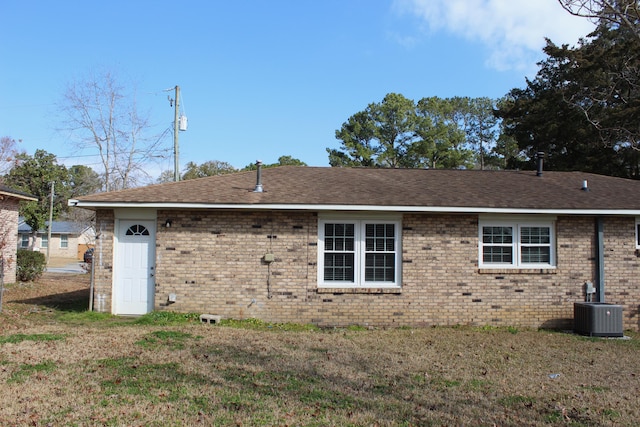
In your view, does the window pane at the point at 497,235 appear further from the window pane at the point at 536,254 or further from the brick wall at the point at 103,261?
the brick wall at the point at 103,261

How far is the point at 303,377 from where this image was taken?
6688mm

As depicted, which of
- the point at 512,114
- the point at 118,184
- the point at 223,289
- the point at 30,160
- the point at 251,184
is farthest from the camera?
the point at 30,160

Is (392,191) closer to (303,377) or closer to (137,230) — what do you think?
(137,230)

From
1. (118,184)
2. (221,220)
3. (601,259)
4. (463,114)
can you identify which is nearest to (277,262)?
(221,220)

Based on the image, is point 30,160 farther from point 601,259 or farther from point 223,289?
point 601,259

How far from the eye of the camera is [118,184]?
95.5ft

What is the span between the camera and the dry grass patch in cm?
526

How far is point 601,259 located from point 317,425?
9253 mm

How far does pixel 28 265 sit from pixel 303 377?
17027 mm

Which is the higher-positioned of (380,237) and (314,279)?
(380,237)

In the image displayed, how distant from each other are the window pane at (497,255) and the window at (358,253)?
2.02 metres

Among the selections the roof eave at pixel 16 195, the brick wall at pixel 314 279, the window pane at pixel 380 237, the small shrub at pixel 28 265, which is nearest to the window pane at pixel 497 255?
the brick wall at pixel 314 279

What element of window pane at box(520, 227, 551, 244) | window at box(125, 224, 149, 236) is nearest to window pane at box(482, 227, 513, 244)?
window pane at box(520, 227, 551, 244)

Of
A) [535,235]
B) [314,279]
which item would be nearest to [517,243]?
[535,235]
